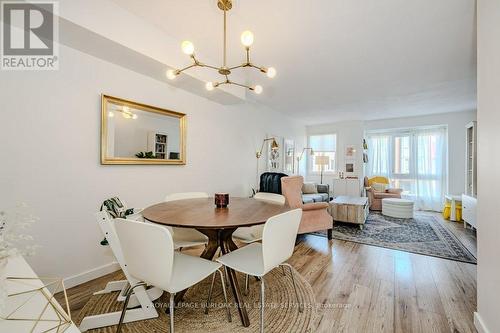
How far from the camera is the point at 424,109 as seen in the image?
16.9ft

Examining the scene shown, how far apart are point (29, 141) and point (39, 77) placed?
1.81 feet

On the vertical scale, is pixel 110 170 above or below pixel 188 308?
above

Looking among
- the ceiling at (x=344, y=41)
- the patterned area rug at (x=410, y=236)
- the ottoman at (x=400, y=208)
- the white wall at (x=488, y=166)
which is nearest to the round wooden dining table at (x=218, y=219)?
the white wall at (x=488, y=166)

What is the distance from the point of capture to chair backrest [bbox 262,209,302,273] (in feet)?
4.30

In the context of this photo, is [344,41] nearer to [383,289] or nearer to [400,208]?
[383,289]

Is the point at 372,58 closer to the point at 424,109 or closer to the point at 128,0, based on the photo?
the point at 128,0

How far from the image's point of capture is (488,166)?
1.43 m

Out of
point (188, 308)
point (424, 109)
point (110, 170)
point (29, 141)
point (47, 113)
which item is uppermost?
point (424, 109)

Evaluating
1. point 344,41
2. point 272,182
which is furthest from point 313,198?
point 344,41

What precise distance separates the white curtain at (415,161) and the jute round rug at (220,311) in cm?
547

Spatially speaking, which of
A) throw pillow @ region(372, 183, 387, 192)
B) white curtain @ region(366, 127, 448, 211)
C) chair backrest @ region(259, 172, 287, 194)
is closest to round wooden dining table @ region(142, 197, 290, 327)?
chair backrest @ region(259, 172, 287, 194)

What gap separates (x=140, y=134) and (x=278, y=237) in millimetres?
2104

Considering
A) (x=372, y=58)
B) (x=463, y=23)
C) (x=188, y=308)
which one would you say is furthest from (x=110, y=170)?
(x=463, y=23)

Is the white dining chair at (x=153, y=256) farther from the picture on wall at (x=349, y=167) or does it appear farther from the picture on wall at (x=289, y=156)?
the picture on wall at (x=349, y=167)
